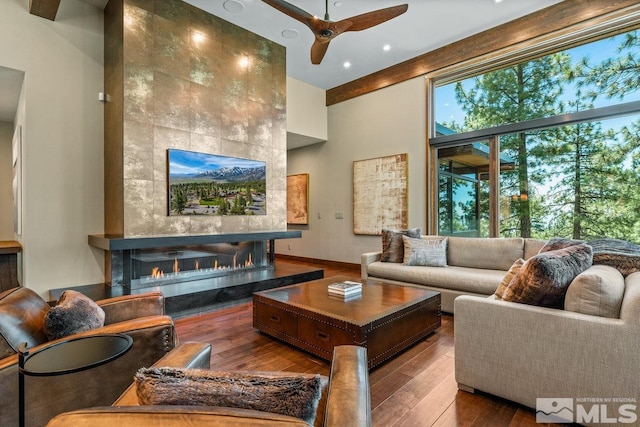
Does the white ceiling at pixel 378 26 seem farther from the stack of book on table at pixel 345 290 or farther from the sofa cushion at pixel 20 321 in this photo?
the sofa cushion at pixel 20 321

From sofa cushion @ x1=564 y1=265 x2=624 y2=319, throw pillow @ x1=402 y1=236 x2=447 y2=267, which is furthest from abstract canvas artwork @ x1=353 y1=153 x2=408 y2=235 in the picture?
sofa cushion @ x1=564 y1=265 x2=624 y2=319

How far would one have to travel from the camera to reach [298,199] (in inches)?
302

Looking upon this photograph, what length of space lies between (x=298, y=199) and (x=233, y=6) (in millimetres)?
4261

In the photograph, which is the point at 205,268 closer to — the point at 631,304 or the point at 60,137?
the point at 60,137

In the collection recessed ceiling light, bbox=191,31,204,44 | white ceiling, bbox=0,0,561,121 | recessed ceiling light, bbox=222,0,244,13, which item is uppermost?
recessed ceiling light, bbox=222,0,244,13

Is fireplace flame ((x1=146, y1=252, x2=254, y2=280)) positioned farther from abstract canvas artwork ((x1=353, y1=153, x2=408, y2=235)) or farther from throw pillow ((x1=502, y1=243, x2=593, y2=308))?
throw pillow ((x1=502, y1=243, x2=593, y2=308))

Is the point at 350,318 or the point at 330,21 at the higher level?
the point at 330,21

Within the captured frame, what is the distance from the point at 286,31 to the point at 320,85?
1975 millimetres

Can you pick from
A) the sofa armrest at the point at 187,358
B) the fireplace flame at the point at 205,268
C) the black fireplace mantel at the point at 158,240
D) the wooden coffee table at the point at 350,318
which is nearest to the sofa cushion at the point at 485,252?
the wooden coffee table at the point at 350,318

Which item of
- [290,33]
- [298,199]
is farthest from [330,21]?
[298,199]

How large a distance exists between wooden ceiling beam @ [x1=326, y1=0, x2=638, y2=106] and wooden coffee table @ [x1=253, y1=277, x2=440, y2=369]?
12.8ft

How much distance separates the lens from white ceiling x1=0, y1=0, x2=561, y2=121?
13.4ft

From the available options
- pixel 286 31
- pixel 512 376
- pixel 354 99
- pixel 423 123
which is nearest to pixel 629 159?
pixel 423 123

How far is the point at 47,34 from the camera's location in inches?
147
